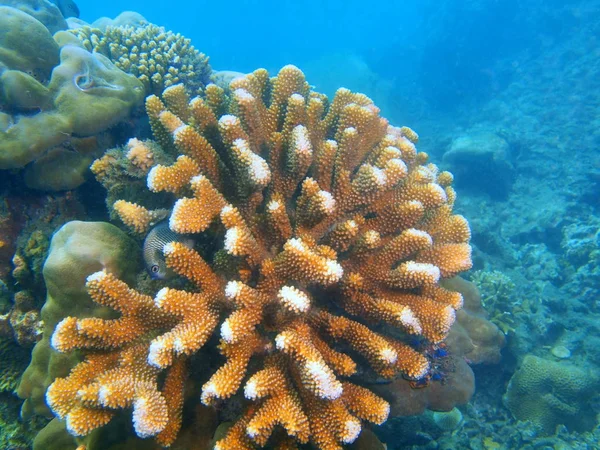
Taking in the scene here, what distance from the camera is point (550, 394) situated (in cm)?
689

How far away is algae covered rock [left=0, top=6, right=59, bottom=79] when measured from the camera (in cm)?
389

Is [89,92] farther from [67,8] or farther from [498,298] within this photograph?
[67,8]

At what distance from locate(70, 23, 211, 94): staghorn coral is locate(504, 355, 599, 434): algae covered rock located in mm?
8298

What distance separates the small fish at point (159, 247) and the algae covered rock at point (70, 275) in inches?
11.0

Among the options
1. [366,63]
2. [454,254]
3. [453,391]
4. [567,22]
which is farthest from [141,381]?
[366,63]

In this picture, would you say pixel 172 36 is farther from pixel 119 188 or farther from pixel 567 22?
pixel 567 22

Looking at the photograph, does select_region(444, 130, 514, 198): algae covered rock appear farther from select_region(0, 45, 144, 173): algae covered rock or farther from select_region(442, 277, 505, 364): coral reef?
select_region(0, 45, 144, 173): algae covered rock

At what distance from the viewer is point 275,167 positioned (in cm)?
320

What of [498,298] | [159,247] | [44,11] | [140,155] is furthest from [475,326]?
[44,11]

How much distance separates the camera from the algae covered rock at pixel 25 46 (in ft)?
12.8

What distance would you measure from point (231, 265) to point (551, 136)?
20.6m

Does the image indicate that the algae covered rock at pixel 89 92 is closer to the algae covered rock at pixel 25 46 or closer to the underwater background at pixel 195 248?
the underwater background at pixel 195 248

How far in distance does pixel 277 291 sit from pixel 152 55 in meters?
4.58

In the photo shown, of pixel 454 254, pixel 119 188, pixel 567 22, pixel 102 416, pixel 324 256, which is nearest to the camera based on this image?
pixel 102 416
